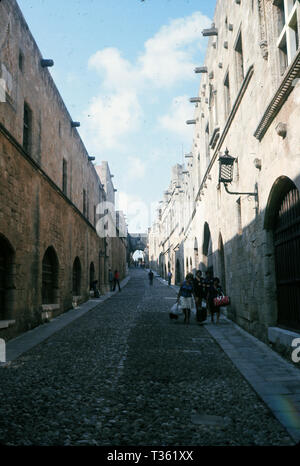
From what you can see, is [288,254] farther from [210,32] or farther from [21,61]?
[210,32]

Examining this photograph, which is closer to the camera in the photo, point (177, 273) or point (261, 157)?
point (261, 157)

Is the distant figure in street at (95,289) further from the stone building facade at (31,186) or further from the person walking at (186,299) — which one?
the person walking at (186,299)

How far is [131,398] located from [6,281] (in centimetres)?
532

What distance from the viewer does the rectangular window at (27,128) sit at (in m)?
10.5

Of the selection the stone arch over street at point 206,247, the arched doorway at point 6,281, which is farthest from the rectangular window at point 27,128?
the stone arch over street at point 206,247

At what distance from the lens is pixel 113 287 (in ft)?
95.9

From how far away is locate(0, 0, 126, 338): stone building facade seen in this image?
8695 millimetres

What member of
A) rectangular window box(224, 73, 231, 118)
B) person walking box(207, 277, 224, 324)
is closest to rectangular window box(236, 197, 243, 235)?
person walking box(207, 277, 224, 324)

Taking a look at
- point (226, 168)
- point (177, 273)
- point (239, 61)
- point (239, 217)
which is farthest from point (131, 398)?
point (177, 273)

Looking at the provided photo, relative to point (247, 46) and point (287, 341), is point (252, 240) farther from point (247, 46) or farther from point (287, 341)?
point (247, 46)

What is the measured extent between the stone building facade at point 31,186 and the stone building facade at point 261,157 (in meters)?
4.96

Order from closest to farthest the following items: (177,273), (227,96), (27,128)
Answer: (27,128)
(227,96)
(177,273)

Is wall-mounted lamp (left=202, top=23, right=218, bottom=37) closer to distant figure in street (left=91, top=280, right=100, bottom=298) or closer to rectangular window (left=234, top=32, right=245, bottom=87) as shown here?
rectangular window (left=234, top=32, right=245, bottom=87)

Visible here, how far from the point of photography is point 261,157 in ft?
24.8
